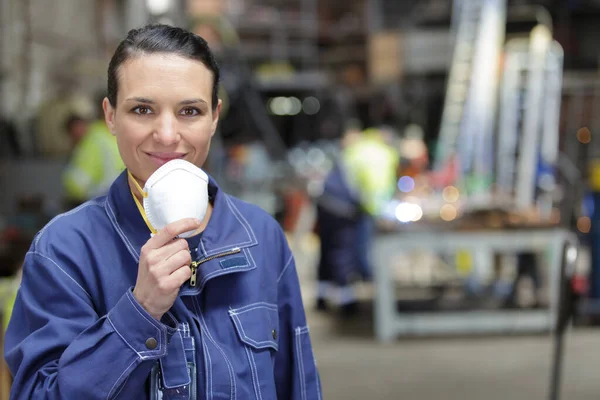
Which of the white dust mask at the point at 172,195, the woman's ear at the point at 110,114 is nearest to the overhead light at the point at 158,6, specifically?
the woman's ear at the point at 110,114

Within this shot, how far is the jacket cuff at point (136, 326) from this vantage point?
1.39 metres

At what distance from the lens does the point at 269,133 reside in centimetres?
1850

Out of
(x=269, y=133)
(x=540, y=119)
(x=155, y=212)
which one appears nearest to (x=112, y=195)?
(x=155, y=212)

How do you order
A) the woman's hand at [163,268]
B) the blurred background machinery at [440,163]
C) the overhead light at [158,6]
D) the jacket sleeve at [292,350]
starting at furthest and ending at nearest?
1. the overhead light at [158,6]
2. the blurred background machinery at [440,163]
3. the jacket sleeve at [292,350]
4. the woman's hand at [163,268]

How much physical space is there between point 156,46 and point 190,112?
0.14m

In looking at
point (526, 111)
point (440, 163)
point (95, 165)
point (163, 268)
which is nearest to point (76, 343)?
point (163, 268)

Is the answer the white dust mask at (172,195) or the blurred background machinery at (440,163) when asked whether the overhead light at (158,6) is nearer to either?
the blurred background machinery at (440,163)

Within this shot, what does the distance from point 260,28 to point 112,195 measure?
2843 centimetres

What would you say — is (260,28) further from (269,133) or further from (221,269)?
(221,269)

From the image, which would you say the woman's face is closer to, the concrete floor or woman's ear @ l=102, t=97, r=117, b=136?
woman's ear @ l=102, t=97, r=117, b=136

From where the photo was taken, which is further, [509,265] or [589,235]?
[509,265]

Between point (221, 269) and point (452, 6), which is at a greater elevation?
point (452, 6)

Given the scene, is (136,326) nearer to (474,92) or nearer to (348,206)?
(348,206)

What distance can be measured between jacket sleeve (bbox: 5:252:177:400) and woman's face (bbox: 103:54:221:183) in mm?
266
